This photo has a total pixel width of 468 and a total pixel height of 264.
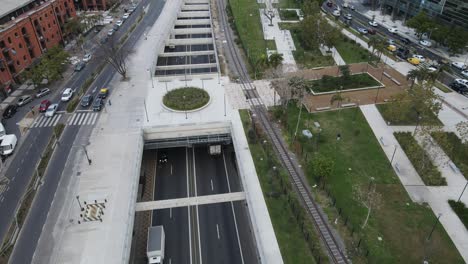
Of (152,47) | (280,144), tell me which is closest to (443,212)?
(280,144)

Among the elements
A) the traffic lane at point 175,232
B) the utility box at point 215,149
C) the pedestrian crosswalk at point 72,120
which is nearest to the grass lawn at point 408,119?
the utility box at point 215,149

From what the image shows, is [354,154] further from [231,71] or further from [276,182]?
[231,71]

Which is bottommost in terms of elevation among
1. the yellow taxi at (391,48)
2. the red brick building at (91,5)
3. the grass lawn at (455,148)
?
the grass lawn at (455,148)

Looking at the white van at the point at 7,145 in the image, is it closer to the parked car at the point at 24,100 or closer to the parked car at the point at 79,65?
the parked car at the point at 24,100

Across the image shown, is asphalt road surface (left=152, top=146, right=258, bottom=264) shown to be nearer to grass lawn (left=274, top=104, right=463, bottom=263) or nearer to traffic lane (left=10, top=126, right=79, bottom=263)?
grass lawn (left=274, top=104, right=463, bottom=263)

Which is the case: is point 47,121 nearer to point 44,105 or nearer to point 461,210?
point 44,105

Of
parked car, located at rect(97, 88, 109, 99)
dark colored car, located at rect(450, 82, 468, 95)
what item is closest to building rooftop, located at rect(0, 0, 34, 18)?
parked car, located at rect(97, 88, 109, 99)

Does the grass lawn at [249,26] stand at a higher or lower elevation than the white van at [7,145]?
higher
